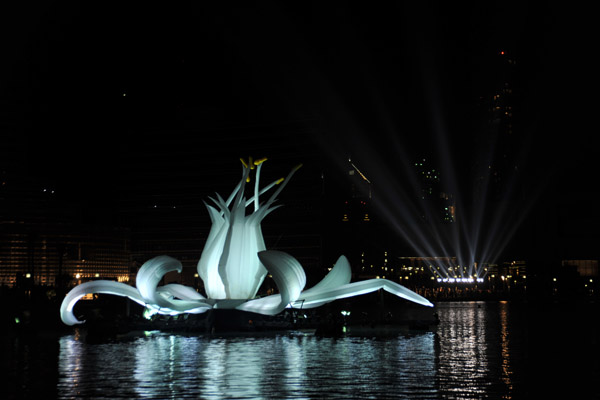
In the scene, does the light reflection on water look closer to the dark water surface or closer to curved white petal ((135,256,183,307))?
the dark water surface

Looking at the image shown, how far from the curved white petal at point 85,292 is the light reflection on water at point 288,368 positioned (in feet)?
5.79

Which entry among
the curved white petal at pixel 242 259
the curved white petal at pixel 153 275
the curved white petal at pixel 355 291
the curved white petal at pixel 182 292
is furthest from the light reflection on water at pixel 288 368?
the curved white petal at pixel 182 292

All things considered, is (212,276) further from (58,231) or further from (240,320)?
(58,231)

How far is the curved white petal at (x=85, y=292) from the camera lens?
37562 millimetres

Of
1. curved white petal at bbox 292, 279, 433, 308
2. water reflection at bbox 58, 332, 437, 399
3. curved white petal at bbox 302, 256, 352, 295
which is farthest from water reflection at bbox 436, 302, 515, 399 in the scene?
curved white petal at bbox 302, 256, 352, 295

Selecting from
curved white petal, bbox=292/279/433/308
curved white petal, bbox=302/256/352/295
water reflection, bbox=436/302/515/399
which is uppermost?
curved white petal, bbox=302/256/352/295

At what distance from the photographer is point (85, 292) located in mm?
37875

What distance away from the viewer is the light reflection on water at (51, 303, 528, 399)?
18.5m

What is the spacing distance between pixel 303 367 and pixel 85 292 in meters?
17.9

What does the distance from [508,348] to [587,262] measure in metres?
113

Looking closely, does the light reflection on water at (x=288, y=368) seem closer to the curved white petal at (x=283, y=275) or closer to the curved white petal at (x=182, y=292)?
the curved white petal at (x=283, y=275)

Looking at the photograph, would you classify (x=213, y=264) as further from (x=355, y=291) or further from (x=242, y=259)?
(x=355, y=291)

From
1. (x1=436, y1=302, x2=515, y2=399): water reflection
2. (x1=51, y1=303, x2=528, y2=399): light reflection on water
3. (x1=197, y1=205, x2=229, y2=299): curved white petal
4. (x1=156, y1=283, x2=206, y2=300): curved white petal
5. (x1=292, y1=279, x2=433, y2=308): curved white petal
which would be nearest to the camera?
(x1=51, y1=303, x2=528, y2=399): light reflection on water

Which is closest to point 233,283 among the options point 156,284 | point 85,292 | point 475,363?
point 156,284
